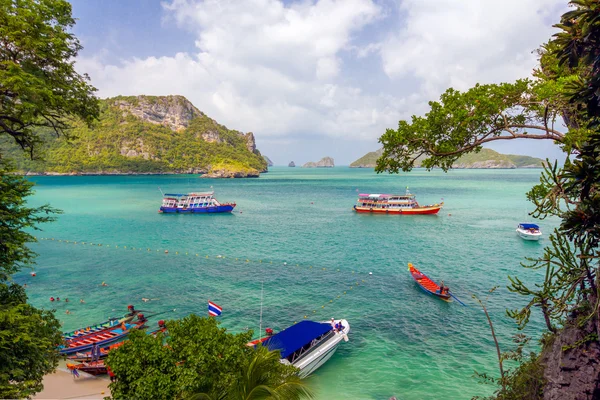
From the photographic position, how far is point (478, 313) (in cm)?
2344

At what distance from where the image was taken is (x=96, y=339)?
19.7 metres

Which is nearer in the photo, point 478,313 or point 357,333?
point 357,333

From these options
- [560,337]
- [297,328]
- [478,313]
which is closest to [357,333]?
[297,328]

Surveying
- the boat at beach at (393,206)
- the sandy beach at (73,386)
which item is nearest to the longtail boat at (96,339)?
the sandy beach at (73,386)

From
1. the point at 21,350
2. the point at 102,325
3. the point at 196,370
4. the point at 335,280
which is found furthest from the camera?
the point at 335,280

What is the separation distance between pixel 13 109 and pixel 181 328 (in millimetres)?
7675

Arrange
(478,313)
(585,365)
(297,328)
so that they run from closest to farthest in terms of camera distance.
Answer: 1. (585,365)
2. (297,328)
3. (478,313)

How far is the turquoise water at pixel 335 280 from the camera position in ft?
59.0

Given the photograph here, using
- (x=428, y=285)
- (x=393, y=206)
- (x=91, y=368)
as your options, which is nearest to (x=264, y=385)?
(x=91, y=368)

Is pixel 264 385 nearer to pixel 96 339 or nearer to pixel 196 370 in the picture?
pixel 196 370

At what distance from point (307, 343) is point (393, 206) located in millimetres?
53535

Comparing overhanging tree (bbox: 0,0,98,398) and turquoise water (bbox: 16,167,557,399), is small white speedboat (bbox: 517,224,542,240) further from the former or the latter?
overhanging tree (bbox: 0,0,98,398)

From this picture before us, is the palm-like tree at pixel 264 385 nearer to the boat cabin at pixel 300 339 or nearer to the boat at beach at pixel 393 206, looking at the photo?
the boat cabin at pixel 300 339

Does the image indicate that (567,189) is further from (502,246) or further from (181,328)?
(502,246)
